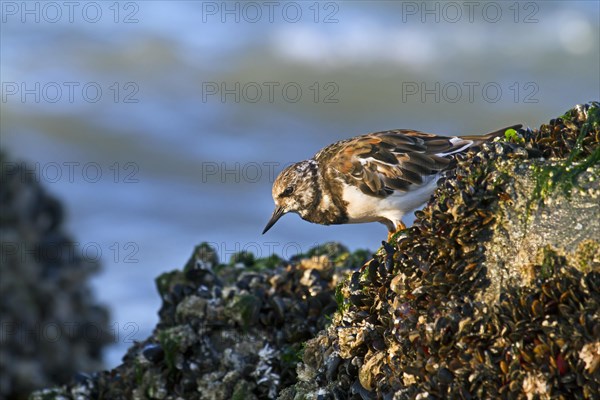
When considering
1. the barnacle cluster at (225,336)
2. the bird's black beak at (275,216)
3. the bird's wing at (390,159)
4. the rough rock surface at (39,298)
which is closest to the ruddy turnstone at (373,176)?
the bird's wing at (390,159)

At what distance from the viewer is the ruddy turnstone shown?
779 cm

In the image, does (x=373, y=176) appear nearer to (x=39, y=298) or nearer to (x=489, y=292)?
(x=489, y=292)

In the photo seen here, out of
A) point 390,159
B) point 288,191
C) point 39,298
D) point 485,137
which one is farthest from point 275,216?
point 39,298

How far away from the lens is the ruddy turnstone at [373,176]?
7.79m

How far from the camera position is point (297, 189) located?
27.2 ft

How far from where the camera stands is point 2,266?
10492 millimetres

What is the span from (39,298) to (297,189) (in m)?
4.47

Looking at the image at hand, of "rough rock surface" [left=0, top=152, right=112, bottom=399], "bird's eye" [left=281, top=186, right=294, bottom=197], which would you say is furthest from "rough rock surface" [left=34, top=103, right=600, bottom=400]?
"rough rock surface" [left=0, top=152, right=112, bottom=399]

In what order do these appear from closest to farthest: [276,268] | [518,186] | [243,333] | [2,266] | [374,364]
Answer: [518,186] → [374,364] → [243,333] → [276,268] → [2,266]

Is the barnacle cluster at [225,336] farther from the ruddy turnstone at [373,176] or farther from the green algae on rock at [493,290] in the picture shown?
the green algae on rock at [493,290]

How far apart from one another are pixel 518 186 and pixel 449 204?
1.29 ft

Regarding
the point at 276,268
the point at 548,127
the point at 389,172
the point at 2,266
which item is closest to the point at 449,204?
the point at 548,127

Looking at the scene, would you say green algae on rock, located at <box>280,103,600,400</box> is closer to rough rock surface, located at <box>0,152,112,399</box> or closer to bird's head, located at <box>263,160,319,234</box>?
bird's head, located at <box>263,160,319,234</box>

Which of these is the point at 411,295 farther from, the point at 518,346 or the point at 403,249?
the point at 518,346
